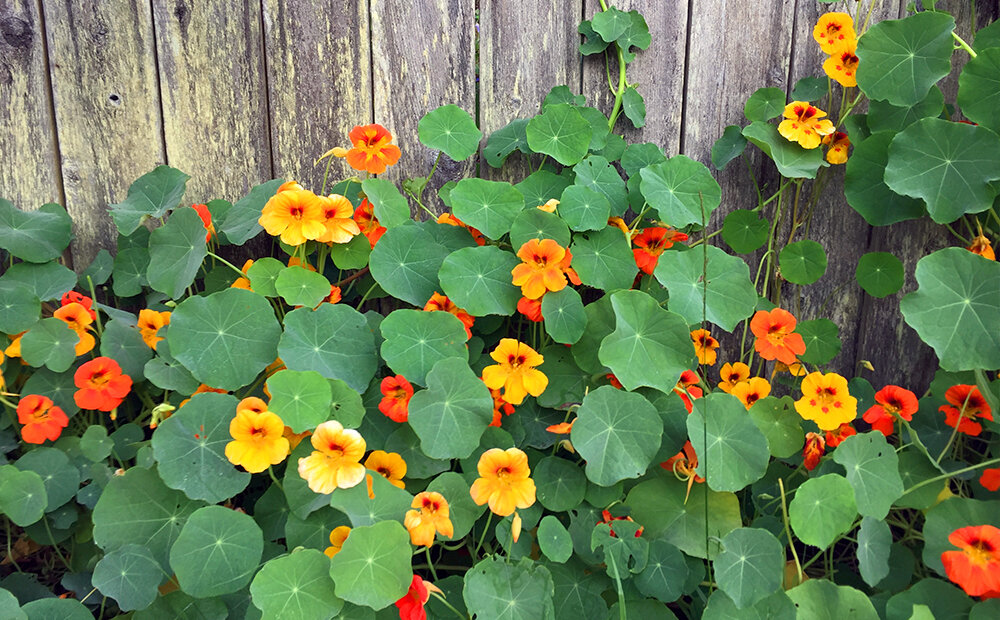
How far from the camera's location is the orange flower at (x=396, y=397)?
153cm

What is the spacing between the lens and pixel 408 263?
1753 mm

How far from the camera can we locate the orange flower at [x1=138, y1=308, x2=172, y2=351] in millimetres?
1709

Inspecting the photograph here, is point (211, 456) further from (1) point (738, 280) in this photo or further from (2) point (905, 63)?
(2) point (905, 63)

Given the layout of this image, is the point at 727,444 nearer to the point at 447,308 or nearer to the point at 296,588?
the point at 447,308

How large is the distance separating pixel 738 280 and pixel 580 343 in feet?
1.48

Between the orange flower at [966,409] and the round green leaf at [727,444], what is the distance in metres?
0.61

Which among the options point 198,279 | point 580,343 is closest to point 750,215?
point 580,343

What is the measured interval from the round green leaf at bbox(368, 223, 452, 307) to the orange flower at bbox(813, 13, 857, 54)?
113 cm

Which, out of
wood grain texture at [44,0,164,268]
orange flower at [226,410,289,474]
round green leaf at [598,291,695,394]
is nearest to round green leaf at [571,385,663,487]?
round green leaf at [598,291,695,394]

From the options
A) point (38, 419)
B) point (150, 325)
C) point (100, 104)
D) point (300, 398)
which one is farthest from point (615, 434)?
point (100, 104)

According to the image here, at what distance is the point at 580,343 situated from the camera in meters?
1.73

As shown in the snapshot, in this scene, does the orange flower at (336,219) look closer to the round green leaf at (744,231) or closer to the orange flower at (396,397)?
the orange flower at (396,397)

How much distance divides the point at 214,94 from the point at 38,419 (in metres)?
0.94

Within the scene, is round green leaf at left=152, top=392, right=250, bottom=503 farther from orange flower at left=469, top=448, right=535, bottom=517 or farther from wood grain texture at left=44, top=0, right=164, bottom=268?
wood grain texture at left=44, top=0, right=164, bottom=268
